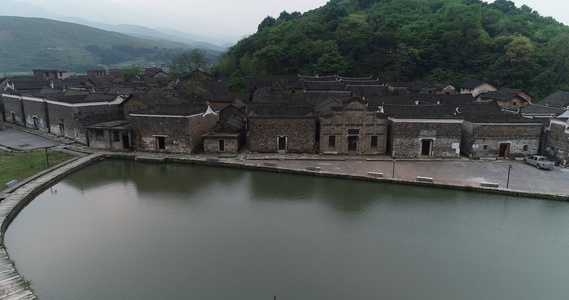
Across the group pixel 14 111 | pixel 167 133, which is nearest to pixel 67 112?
pixel 167 133

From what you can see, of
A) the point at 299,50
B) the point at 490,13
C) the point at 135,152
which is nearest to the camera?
the point at 135,152

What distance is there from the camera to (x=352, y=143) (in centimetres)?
1947

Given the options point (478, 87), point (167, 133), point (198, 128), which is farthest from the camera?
point (478, 87)

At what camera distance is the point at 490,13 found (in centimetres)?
5319

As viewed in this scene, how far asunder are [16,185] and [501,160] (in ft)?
72.5

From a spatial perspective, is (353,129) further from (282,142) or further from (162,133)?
(162,133)

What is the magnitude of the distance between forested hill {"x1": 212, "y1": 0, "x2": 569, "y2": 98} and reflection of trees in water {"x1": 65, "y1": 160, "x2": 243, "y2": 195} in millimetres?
30439

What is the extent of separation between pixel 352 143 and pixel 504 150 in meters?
7.93

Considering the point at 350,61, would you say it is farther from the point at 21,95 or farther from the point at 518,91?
the point at 21,95

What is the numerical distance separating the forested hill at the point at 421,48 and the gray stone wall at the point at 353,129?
1036 inches

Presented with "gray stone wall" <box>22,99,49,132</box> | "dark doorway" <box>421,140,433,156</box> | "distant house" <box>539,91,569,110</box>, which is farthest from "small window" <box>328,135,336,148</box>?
"gray stone wall" <box>22,99,49,132</box>

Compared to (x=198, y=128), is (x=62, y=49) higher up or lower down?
higher up

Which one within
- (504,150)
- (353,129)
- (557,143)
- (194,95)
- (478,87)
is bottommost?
(504,150)

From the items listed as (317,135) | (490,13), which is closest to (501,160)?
(317,135)
